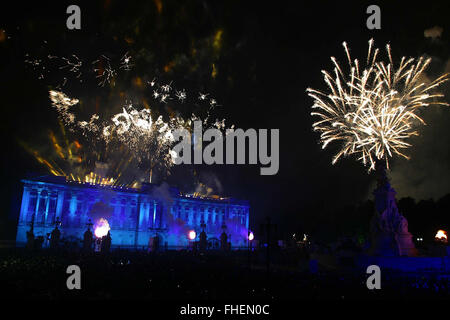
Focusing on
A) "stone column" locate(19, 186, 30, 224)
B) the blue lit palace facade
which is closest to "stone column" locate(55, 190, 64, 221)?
the blue lit palace facade

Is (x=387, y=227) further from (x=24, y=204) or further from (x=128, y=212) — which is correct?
(x=24, y=204)

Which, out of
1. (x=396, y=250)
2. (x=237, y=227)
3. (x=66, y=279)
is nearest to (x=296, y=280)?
(x=66, y=279)

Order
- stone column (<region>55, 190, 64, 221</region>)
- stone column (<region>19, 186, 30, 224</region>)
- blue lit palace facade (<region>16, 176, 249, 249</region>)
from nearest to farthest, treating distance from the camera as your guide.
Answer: stone column (<region>19, 186, 30, 224</region>), blue lit palace facade (<region>16, 176, 249, 249</region>), stone column (<region>55, 190, 64, 221</region>)

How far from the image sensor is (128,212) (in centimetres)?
5772

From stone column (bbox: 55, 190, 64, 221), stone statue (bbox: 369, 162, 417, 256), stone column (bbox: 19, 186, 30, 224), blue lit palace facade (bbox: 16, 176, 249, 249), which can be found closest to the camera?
stone statue (bbox: 369, 162, 417, 256)

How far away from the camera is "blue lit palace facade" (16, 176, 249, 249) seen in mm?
48875

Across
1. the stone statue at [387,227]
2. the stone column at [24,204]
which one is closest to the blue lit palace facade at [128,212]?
the stone column at [24,204]

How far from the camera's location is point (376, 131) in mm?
24000

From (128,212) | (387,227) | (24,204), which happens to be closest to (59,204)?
(24,204)

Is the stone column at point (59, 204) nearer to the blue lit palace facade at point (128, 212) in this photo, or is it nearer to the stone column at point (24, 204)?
the blue lit palace facade at point (128, 212)

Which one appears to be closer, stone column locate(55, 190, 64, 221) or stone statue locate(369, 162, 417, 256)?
stone statue locate(369, 162, 417, 256)

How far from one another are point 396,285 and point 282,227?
7296 cm

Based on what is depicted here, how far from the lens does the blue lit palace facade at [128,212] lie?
160 ft

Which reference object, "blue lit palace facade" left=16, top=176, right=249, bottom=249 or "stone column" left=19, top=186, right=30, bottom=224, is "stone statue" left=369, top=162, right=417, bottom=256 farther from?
"stone column" left=19, top=186, right=30, bottom=224
